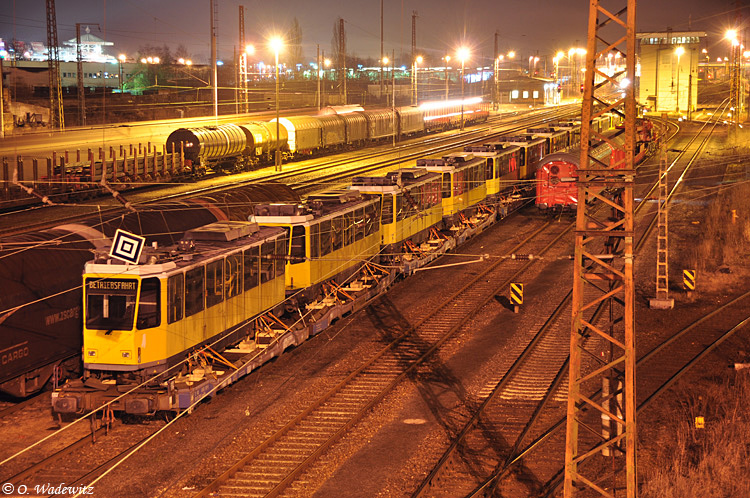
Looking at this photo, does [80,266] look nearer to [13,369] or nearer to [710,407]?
[13,369]

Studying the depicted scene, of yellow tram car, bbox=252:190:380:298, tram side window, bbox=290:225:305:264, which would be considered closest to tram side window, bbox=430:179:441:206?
yellow tram car, bbox=252:190:380:298

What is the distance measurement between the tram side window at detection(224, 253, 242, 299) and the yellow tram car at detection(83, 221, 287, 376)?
0.02 meters

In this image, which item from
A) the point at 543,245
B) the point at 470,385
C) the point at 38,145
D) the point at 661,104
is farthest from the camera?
the point at 661,104

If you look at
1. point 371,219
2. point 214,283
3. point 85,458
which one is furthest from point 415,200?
point 85,458

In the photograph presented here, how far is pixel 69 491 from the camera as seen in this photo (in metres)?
12.2

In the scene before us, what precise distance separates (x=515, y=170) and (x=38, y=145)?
87.1 ft

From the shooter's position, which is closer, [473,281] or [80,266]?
[80,266]

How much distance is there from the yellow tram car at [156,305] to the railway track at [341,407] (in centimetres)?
246

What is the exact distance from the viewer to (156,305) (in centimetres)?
1411

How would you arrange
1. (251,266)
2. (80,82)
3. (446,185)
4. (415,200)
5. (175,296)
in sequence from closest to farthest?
(175,296), (251,266), (415,200), (446,185), (80,82)

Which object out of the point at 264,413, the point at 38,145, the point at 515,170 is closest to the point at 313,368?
the point at 264,413

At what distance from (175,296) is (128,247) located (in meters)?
1.25

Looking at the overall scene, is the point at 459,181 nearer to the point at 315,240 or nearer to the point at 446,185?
the point at 446,185

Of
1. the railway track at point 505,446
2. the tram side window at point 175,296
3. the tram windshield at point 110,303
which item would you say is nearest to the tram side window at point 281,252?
the tram side window at point 175,296
